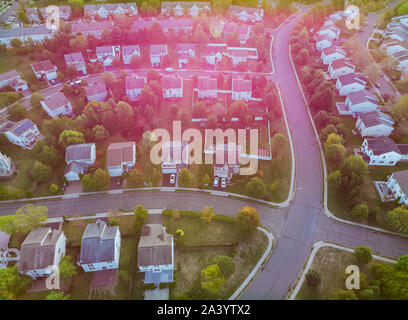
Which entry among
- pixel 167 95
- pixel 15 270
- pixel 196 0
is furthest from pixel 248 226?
pixel 196 0

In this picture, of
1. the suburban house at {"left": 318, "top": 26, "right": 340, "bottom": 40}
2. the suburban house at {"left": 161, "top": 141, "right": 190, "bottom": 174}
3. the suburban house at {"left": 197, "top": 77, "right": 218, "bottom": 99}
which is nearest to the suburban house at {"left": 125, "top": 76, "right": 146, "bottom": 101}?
the suburban house at {"left": 197, "top": 77, "right": 218, "bottom": 99}

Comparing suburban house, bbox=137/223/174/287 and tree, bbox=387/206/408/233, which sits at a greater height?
tree, bbox=387/206/408/233

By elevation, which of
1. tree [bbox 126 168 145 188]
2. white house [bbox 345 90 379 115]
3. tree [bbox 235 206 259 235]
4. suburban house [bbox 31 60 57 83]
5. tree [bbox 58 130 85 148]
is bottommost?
tree [bbox 235 206 259 235]

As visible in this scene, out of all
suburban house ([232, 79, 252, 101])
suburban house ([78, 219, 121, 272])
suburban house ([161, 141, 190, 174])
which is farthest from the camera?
suburban house ([232, 79, 252, 101])

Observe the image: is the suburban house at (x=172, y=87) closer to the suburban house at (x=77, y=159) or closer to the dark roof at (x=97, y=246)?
the suburban house at (x=77, y=159)

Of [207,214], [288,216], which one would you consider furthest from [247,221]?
[288,216]

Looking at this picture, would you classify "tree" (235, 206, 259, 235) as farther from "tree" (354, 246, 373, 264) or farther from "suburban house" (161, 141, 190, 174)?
"suburban house" (161, 141, 190, 174)
